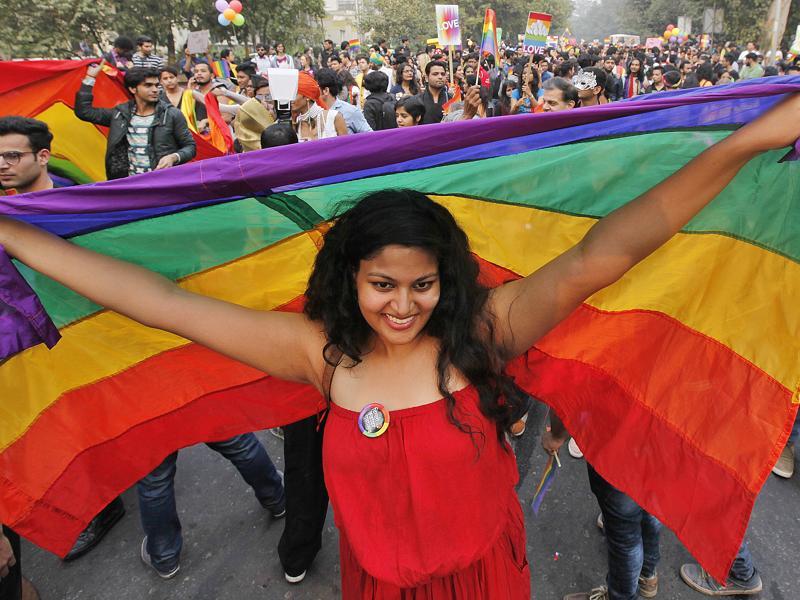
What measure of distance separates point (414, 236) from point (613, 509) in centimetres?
138

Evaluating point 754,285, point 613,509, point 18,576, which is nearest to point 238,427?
point 18,576

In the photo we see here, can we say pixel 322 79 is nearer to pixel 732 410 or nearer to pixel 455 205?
pixel 455 205

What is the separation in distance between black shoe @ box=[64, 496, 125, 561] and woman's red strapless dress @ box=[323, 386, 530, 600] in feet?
6.67

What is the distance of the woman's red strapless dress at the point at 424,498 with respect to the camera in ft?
4.88

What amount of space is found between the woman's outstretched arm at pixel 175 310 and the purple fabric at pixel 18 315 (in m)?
0.05

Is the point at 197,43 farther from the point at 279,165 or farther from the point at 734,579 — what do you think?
the point at 734,579

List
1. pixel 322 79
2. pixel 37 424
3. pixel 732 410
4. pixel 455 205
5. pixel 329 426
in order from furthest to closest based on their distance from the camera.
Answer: pixel 322 79 → pixel 455 205 → pixel 37 424 → pixel 732 410 → pixel 329 426

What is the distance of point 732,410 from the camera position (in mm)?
1696

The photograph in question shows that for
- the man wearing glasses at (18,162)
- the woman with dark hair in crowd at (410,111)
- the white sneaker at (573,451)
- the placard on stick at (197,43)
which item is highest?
the placard on stick at (197,43)

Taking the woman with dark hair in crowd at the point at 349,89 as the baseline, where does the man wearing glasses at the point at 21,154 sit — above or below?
above

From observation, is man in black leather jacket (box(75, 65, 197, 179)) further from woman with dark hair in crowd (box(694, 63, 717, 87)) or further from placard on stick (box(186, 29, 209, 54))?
woman with dark hair in crowd (box(694, 63, 717, 87))

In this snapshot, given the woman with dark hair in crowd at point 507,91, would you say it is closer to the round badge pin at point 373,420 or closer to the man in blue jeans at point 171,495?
the man in blue jeans at point 171,495

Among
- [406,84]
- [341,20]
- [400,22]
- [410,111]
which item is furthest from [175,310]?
[341,20]

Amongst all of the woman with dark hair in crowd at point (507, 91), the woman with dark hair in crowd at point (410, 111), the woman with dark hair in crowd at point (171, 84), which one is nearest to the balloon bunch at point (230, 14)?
the woman with dark hair in crowd at point (507, 91)
